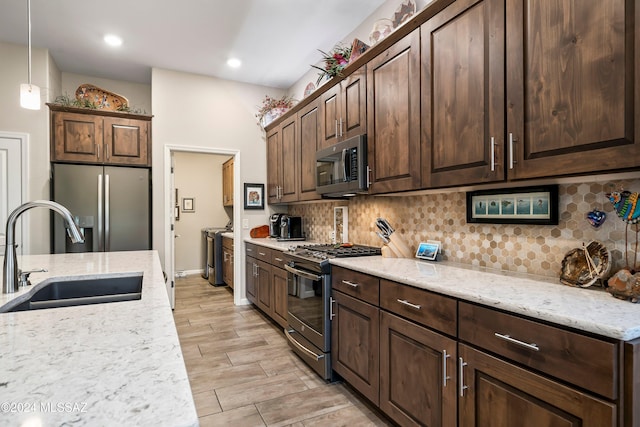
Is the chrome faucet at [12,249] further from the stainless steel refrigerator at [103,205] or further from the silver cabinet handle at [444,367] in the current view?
the stainless steel refrigerator at [103,205]

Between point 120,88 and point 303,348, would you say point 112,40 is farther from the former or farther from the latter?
point 303,348

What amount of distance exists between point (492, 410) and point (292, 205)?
3.69m

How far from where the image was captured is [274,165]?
14.4 ft

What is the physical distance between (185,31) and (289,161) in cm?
163

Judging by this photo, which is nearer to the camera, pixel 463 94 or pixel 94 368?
pixel 94 368

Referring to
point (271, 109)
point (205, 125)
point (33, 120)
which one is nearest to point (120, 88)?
point (33, 120)

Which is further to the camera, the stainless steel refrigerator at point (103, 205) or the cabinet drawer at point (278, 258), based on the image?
the stainless steel refrigerator at point (103, 205)

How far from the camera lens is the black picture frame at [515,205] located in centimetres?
167

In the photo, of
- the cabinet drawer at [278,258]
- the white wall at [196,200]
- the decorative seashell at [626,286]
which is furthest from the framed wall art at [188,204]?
the decorative seashell at [626,286]

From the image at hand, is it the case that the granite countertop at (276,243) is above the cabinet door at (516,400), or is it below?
above

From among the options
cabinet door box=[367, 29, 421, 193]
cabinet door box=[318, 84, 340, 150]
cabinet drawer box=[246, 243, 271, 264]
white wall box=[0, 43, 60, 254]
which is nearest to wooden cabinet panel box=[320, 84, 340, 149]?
cabinet door box=[318, 84, 340, 150]

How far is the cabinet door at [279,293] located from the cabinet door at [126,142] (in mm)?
2061

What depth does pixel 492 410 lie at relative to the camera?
129cm

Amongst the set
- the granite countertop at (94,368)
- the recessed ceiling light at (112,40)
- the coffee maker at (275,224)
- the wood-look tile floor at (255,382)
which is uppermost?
the recessed ceiling light at (112,40)
